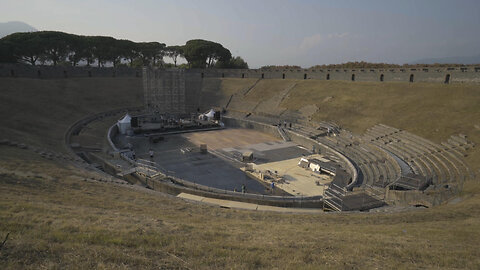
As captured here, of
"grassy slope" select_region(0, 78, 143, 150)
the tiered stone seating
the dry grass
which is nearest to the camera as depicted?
the dry grass

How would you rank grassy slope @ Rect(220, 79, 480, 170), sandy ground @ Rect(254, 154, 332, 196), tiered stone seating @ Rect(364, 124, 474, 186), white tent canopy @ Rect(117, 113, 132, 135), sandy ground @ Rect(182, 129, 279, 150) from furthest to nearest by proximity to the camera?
white tent canopy @ Rect(117, 113, 132, 135)
sandy ground @ Rect(182, 129, 279, 150)
grassy slope @ Rect(220, 79, 480, 170)
sandy ground @ Rect(254, 154, 332, 196)
tiered stone seating @ Rect(364, 124, 474, 186)

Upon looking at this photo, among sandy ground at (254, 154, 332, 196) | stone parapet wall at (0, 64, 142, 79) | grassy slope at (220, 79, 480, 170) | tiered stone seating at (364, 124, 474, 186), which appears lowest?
sandy ground at (254, 154, 332, 196)

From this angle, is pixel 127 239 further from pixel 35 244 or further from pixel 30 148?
pixel 30 148

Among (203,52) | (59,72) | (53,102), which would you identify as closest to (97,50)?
(59,72)

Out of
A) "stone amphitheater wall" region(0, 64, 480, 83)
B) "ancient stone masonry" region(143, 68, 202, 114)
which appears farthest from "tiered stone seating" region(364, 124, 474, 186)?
"ancient stone masonry" region(143, 68, 202, 114)

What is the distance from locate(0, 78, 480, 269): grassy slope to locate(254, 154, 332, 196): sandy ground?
7.13 metres

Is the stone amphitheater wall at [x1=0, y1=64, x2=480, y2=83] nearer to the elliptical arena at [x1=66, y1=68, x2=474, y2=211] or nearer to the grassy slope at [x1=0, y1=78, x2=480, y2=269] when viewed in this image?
the elliptical arena at [x1=66, y1=68, x2=474, y2=211]

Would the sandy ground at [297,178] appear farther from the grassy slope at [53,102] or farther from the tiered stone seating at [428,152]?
the grassy slope at [53,102]

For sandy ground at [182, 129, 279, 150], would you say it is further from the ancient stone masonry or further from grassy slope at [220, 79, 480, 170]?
the ancient stone masonry

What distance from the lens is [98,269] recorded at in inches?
234

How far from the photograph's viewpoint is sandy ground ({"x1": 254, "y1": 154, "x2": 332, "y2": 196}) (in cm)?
2142

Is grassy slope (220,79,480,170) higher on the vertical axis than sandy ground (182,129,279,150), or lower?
higher

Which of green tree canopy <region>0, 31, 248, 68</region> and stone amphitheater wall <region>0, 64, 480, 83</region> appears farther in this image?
green tree canopy <region>0, 31, 248, 68</region>

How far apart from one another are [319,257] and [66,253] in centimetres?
625
